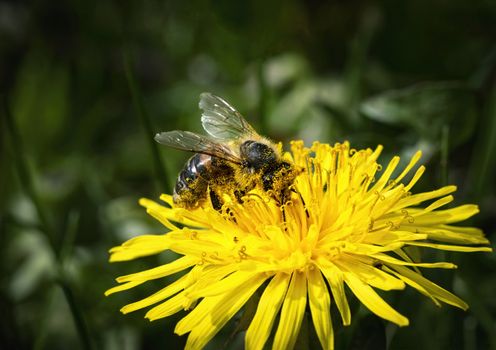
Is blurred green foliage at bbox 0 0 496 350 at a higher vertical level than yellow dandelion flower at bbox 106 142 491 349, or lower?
higher

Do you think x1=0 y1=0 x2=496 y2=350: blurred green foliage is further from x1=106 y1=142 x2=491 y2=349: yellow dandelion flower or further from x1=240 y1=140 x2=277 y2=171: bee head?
x1=240 y1=140 x2=277 y2=171: bee head

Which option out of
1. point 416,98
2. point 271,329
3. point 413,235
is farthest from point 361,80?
point 271,329

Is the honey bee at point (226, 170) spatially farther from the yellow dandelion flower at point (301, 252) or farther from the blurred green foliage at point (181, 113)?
the blurred green foliage at point (181, 113)

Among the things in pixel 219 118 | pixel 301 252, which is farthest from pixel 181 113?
pixel 301 252

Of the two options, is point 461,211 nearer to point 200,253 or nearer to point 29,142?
point 200,253

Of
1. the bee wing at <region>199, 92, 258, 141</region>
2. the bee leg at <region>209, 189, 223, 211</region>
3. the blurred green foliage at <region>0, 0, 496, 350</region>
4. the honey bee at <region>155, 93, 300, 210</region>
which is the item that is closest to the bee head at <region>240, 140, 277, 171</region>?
the honey bee at <region>155, 93, 300, 210</region>

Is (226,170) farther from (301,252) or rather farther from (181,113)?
(181,113)
